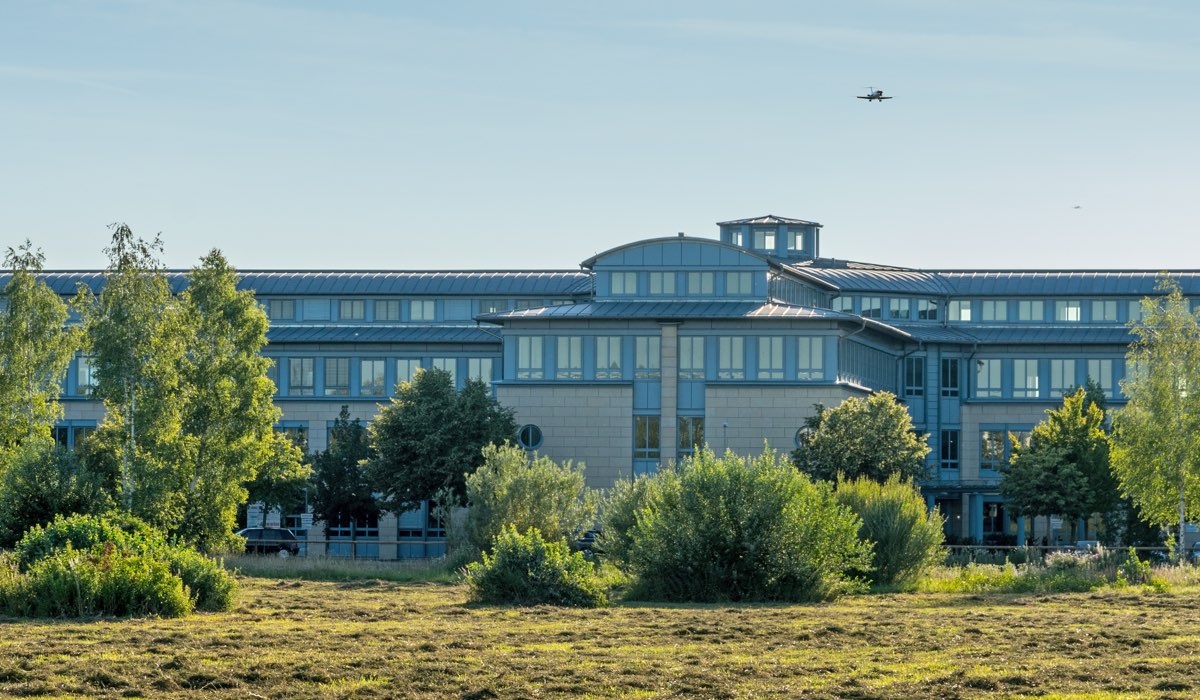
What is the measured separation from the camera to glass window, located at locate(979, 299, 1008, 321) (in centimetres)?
10462

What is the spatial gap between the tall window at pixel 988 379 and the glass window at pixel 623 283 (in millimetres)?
23467

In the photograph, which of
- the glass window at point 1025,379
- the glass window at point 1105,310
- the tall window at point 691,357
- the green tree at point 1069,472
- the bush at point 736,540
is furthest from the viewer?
the glass window at point 1105,310

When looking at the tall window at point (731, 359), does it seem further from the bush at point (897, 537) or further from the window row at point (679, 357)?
the bush at point (897, 537)

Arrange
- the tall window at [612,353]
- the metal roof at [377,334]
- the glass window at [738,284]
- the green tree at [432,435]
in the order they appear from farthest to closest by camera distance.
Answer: the metal roof at [377,334] < the glass window at [738,284] < the tall window at [612,353] < the green tree at [432,435]

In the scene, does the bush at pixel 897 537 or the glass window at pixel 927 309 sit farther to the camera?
the glass window at pixel 927 309

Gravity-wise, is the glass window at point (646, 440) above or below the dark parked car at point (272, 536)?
above

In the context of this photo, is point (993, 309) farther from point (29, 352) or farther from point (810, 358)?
point (29, 352)

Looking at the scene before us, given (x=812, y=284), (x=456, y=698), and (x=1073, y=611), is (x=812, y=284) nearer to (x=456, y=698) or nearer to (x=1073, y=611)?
(x=1073, y=611)

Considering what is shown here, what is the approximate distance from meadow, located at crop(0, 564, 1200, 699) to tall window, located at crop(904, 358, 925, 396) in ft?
174

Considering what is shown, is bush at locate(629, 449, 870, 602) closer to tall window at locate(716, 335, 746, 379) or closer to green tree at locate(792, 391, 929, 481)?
green tree at locate(792, 391, 929, 481)

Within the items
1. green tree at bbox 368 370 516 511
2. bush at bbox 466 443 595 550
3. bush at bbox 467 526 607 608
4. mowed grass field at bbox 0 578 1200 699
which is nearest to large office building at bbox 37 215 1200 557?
green tree at bbox 368 370 516 511

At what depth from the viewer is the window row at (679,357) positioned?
82562 millimetres

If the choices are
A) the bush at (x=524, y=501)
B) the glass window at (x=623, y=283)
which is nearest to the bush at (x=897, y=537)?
the bush at (x=524, y=501)

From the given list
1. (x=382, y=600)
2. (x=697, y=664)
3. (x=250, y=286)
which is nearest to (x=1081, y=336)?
(x=250, y=286)
